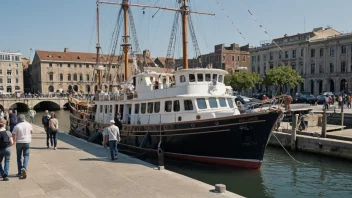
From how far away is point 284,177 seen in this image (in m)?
14.9

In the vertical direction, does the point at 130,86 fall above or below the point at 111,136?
above

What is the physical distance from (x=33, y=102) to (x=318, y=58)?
60.1 m

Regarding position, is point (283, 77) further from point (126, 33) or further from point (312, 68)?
point (126, 33)

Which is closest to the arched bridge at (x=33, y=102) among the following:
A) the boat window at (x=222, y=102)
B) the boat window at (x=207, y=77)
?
the boat window at (x=207, y=77)

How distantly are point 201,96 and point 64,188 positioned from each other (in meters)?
9.10

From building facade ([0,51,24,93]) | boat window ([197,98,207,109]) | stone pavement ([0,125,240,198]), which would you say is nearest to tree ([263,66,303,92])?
boat window ([197,98,207,109])

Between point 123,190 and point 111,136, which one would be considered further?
point 111,136

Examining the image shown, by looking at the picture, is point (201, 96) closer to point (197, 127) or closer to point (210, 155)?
point (197, 127)

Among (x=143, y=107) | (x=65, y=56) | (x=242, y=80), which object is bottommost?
(x=143, y=107)

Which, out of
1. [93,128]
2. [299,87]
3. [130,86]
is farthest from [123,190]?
[299,87]

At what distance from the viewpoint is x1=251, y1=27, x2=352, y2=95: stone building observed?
188 ft

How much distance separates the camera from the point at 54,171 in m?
10.6

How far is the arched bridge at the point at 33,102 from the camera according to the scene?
67.2 meters

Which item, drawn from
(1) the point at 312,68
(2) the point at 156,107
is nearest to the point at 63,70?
(1) the point at 312,68
